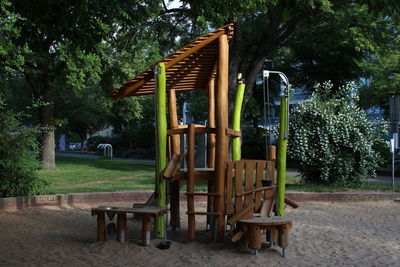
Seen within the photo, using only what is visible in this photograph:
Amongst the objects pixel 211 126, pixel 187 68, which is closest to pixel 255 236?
pixel 211 126

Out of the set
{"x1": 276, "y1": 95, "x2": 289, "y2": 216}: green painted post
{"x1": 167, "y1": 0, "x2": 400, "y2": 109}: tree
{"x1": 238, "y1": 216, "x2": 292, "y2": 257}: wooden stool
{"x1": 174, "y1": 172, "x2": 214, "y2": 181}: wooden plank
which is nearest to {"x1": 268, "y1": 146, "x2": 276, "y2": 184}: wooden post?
{"x1": 276, "y1": 95, "x2": 289, "y2": 216}: green painted post

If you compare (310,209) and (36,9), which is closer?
(36,9)

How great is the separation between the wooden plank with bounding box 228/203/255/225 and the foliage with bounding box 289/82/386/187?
26.6 ft

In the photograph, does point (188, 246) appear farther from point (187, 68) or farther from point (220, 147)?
point (187, 68)

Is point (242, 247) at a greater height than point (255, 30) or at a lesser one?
lesser

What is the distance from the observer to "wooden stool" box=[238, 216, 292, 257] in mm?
6652

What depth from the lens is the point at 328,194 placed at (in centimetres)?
1384

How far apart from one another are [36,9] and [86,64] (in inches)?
555

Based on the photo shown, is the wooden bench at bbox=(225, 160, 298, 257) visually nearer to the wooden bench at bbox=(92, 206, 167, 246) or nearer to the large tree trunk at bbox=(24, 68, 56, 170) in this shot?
the wooden bench at bbox=(92, 206, 167, 246)

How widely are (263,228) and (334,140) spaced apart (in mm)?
9094

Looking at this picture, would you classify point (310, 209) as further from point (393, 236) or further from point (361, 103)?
point (361, 103)

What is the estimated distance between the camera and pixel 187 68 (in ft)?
28.5

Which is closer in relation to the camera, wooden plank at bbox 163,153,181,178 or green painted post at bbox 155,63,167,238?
wooden plank at bbox 163,153,181,178

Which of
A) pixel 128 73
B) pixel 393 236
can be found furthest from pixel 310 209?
pixel 128 73
